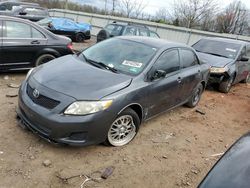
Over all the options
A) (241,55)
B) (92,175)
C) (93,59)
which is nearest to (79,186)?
(92,175)

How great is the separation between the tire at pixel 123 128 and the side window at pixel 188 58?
193cm

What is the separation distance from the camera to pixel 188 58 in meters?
6.29

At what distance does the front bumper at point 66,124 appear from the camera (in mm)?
3900

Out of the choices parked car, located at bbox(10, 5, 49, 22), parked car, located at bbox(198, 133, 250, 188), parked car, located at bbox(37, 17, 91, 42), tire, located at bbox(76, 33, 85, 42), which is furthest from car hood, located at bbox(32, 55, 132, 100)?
parked car, located at bbox(10, 5, 49, 22)

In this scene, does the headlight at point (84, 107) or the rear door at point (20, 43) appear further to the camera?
the rear door at point (20, 43)

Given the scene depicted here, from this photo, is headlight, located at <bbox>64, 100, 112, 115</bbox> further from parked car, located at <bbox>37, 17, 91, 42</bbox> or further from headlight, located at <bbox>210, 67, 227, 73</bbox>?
parked car, located at <bbox>37, 17, 91, 42</bbox>

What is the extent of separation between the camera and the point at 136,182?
12.7 feet

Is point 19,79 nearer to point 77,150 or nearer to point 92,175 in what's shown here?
point 77,150

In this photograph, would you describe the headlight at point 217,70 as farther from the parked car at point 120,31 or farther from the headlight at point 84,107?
the parked car at point 120,31

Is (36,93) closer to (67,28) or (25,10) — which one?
(67,28)

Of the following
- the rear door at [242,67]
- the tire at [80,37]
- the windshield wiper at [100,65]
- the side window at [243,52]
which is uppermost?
the windshield wiper at [100,65]

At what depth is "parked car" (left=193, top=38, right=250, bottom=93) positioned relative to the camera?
8703 millimetres

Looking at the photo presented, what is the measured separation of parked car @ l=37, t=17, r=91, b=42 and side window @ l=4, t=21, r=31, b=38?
928 cm

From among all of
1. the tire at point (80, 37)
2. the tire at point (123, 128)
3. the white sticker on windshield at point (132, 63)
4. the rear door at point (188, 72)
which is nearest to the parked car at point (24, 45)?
the white sticker on windshield at point (132, 63)
